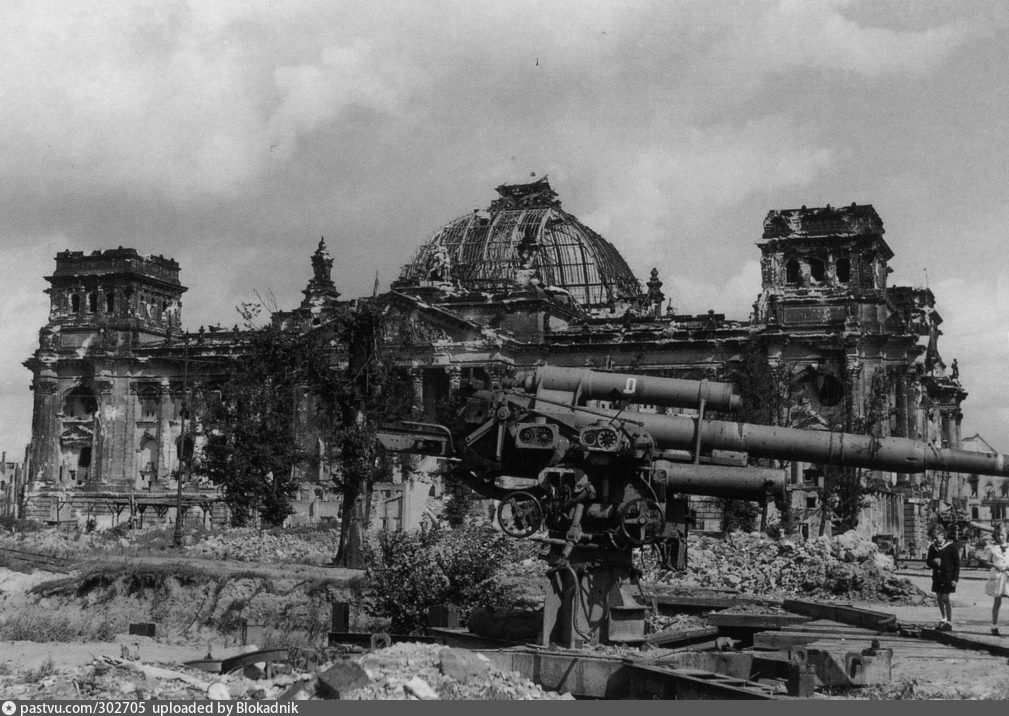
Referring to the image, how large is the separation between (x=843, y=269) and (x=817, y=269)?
48.6 inches

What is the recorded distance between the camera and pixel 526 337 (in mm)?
70125

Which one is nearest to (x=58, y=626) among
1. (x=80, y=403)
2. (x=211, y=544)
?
(x=211, y=544)

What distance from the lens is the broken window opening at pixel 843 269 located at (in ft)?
217

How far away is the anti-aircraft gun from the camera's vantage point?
16.0 meters

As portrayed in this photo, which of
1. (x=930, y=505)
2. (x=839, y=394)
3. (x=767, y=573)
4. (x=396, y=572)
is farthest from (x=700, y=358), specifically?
(x=396, y=572)

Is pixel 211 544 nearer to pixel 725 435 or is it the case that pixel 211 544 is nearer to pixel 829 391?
pixel 725 435

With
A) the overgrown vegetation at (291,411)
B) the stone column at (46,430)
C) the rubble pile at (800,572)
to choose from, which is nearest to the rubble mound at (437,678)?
the rubble pile at (800,572)

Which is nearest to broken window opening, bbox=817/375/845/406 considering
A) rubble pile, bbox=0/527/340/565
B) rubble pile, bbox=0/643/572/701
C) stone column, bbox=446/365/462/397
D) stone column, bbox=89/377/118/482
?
stone column, bbox=446/365/462/397

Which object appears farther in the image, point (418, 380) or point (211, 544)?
point (418, 380)

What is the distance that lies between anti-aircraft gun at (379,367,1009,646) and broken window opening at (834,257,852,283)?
168 ft

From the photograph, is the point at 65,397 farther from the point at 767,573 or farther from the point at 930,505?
the point at 767,573

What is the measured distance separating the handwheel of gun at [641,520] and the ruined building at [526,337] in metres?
37.5

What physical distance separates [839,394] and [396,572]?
45.3 m

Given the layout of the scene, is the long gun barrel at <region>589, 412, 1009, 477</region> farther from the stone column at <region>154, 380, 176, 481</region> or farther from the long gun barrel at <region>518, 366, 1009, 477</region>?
the stone column at <region>154, 380, 176, 481</region>
